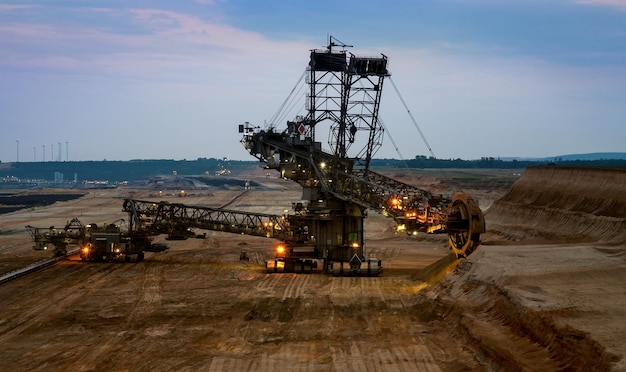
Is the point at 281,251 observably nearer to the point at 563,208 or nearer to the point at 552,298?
the point at 552,298

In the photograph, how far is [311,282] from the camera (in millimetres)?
44656

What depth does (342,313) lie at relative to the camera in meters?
34.5

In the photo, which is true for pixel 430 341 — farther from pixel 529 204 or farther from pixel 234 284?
pixel 529 204

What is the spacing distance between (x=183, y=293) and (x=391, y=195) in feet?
59.0

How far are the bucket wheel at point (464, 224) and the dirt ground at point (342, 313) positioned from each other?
1454 mm

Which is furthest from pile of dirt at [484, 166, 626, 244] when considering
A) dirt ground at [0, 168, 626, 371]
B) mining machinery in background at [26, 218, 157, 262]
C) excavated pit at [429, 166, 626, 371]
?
mining machinery in background at [26, 218, 157, 262]

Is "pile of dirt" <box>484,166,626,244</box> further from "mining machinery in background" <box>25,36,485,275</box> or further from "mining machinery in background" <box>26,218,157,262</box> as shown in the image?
"mining machinery in background" <box>26,218,157,262</box>

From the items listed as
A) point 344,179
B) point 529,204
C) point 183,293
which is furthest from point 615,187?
point 183,293

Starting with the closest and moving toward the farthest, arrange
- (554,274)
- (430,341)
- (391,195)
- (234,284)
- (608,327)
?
(608,327) < (430,341) < (554,274) < (234,284) < (391,195)

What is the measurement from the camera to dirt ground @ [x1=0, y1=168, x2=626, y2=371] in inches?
987

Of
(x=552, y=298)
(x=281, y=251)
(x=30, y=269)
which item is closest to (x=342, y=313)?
(x=552, y=298)

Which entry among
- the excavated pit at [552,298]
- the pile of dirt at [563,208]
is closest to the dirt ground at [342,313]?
the excavated pit at [552,298]

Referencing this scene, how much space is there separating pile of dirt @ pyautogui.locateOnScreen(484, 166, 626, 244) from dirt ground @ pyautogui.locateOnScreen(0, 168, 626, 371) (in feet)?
1.14

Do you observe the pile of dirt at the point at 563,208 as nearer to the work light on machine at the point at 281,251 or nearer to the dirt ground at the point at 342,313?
the dirt ground at the point at 342,313
